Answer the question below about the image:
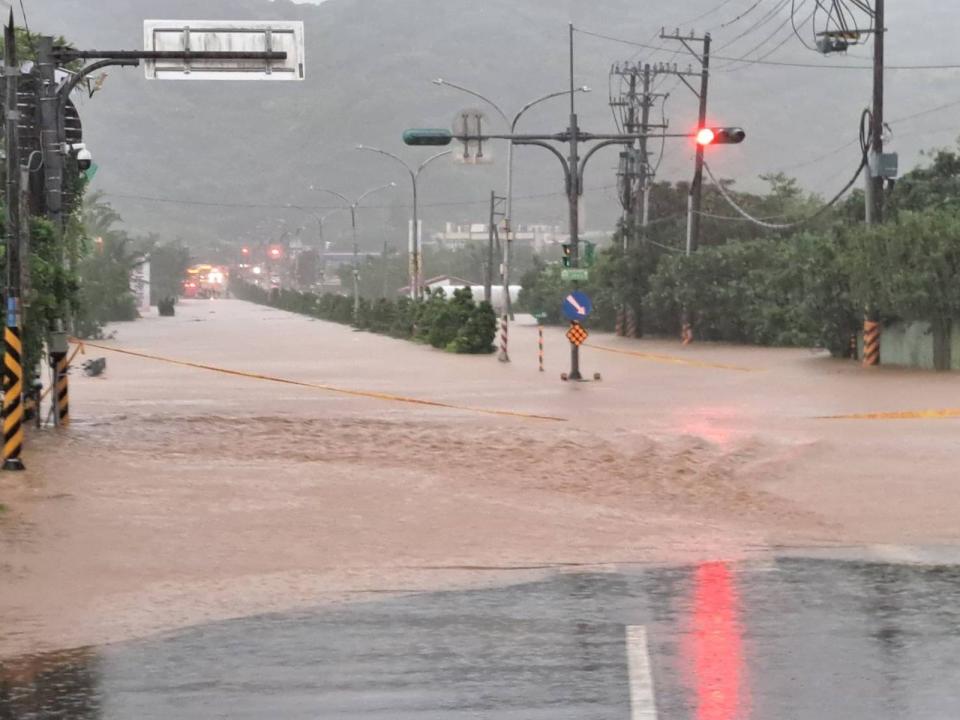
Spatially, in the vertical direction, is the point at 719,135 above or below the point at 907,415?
above

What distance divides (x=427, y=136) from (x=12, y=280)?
18.7 m

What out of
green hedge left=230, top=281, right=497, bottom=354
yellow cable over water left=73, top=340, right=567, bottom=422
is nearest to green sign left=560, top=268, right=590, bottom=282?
yellow cable over water left=73, top=340, right=567, bottom=422

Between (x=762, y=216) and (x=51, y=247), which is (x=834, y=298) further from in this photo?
(x=762, y=216)

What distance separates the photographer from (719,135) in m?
33.7

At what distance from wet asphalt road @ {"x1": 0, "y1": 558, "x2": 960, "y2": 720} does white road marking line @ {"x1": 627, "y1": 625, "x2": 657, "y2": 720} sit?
0.02 metres

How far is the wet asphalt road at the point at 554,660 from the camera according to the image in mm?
7273

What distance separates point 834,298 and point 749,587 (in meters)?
37.8

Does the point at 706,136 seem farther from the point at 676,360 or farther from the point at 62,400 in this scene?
the point at 676,360

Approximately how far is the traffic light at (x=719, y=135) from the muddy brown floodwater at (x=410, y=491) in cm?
541

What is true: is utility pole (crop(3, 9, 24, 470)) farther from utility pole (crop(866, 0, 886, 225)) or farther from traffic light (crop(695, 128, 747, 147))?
utility pole (crop(866, 0, 886, 225))

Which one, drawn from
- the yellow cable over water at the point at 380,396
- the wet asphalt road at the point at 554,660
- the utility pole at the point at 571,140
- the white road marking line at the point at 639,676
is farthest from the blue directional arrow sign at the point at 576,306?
the white road marking line at the point at 639,676

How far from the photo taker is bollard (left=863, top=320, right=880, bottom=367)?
1767 inches

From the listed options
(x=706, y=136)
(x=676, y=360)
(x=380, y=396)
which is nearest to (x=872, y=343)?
(x=676, y=360)

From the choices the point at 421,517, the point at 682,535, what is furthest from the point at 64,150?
the point at 682,535
